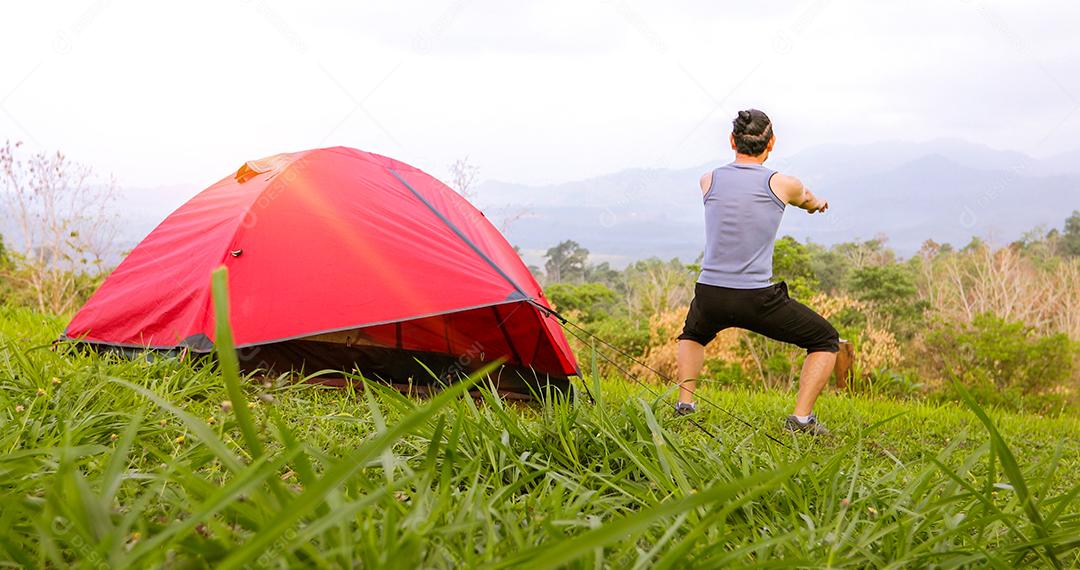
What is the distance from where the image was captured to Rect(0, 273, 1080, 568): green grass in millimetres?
849

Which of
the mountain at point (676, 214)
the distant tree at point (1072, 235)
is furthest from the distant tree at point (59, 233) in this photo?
the distant tree at point (1072, 235)

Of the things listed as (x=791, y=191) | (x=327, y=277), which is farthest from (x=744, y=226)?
(x=327, y=277)

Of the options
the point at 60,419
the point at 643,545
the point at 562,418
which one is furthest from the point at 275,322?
the point at 643,545

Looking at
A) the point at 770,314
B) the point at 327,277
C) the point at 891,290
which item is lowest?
the point at 891,290

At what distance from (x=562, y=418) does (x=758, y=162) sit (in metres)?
2.34

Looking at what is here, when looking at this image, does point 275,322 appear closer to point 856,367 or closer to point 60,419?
point 60,419

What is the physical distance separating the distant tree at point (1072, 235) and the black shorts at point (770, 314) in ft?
143

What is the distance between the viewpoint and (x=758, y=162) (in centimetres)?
363

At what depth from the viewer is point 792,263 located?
759 cm

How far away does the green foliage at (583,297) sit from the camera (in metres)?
10.6

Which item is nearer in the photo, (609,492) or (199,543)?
(199,543)

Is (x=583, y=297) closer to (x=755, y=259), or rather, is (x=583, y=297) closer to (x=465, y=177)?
(x=465, y=177)

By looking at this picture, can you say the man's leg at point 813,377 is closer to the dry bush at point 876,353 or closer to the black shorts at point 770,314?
the black shorts at point 770,314

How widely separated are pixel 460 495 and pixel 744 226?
2.58 meters
